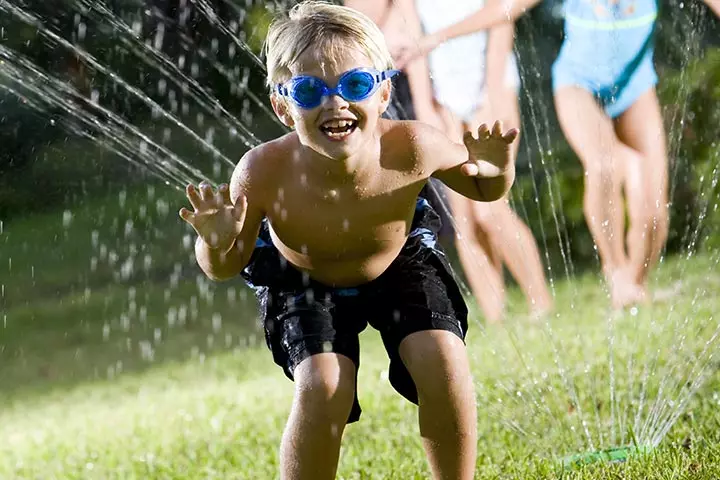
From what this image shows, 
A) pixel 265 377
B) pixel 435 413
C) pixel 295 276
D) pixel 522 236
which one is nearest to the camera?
Result: pixel 435 413

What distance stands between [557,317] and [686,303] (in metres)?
0.79

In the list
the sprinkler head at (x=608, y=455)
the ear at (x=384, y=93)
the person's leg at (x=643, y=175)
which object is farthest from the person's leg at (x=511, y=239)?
the ear at (x=384, y=93)

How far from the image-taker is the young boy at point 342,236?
2785 millimetres

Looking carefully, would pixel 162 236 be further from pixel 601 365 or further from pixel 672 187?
pixel 601 365

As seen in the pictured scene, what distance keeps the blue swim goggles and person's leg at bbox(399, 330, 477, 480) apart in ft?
2.03

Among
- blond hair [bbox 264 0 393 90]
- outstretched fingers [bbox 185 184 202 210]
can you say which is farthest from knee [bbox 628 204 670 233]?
outstretched fingers [bbox 185 184 202 210]

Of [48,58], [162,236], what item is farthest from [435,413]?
[48,58]

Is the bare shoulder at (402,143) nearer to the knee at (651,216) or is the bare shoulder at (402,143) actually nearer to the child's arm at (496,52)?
the child's arm at (496,52)

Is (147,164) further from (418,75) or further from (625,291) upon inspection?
(625,291)

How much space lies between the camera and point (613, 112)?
7793mm

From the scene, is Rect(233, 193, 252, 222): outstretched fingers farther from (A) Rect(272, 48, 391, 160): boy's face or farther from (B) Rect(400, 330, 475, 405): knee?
(B) Rect(400, 330, 475, 405): knee

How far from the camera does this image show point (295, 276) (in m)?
3.09

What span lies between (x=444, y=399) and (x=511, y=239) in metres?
5.45

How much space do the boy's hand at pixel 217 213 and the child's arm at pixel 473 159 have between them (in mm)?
537
